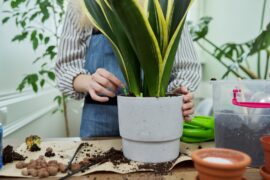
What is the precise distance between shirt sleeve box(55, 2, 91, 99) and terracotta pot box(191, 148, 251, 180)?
0.44 meters

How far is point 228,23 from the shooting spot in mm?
1834

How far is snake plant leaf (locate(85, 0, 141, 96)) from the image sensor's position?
18.1 inches

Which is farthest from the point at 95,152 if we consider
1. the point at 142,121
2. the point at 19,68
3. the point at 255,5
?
the point at 255,5

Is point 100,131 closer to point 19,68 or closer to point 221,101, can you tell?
point 221,101

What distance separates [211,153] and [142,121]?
154mm

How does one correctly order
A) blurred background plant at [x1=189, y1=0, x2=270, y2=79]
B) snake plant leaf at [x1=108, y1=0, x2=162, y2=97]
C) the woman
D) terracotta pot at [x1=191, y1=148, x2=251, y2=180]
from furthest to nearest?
blurred background plant at [x1=189, y1=0, x2=270, y2=79], the woman, snake plant leaf at [x1=108, y1=0, x2=162, y2=97], terracotta pot at [x1=191, y1=148, x2=251, y2=180]

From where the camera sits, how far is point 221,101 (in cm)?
49

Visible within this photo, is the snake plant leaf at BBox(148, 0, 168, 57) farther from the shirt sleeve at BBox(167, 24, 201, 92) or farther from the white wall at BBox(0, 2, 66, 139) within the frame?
the white wall at BBox(0, 2, 66, 139)

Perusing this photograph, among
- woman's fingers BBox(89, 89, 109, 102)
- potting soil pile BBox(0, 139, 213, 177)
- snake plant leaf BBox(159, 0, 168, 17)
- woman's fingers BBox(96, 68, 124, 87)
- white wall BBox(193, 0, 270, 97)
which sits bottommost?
potting soil pile BBox(0, 139, 213, 177)

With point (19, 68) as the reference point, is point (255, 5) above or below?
above

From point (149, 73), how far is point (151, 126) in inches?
3.4

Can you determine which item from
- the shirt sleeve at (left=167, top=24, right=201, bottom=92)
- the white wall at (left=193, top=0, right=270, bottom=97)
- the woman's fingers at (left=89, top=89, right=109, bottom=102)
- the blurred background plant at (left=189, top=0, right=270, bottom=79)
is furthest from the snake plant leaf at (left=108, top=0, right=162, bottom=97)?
the white wall at (left=193, top=0, right=270, bottom=97)

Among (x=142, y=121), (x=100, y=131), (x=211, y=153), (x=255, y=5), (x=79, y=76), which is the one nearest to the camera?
(x=211, y=153)

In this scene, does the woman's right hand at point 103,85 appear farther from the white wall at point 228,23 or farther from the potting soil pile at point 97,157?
→ the white wall at point 228,23
